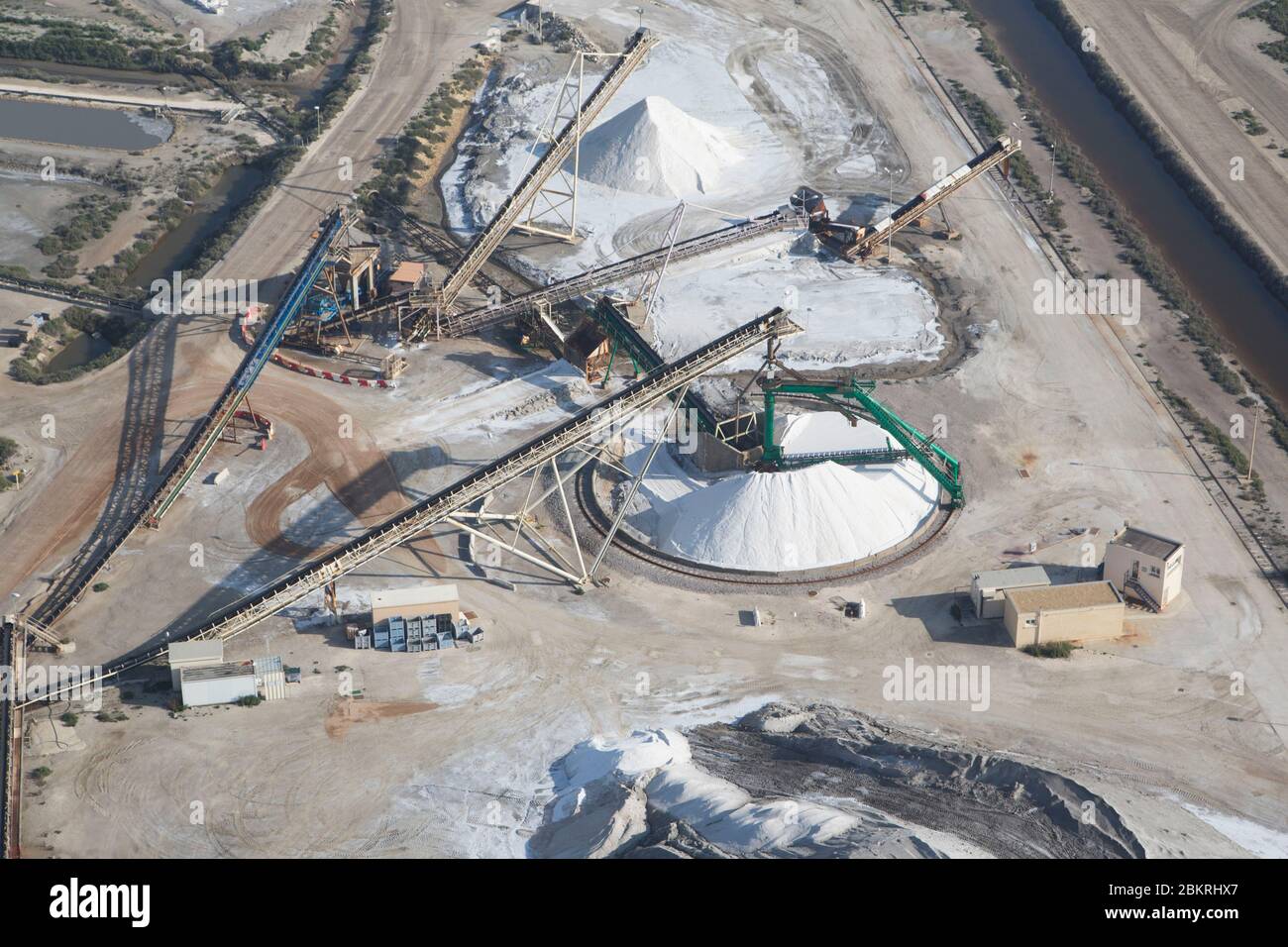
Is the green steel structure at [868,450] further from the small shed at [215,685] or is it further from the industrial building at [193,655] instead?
the industrial building at [193,655]

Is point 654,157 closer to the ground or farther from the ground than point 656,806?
farther from the ground

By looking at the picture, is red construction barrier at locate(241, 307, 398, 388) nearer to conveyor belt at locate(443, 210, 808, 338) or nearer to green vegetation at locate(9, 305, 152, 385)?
conveyor belt at locate(443, 210, 808, 338)

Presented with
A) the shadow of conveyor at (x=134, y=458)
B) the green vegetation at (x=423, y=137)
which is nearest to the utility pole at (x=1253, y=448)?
the shadow of conveyor at (x=134, y=458)

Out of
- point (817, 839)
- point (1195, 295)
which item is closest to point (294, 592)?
point (817, 839)

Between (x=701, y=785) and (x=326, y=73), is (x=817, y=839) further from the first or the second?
(x=326, y=73)

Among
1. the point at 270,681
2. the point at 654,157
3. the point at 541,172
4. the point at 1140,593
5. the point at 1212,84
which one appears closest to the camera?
the point at 270,681

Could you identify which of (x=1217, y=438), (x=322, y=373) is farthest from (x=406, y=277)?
(x=1217, y=438)

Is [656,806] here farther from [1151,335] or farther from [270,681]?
[1151,335]

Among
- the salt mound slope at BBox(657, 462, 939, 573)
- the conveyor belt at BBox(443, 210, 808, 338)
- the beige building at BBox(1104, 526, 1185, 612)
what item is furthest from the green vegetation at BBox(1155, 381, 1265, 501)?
the conveyor belt at BBox(443, 210, 808, 338)
